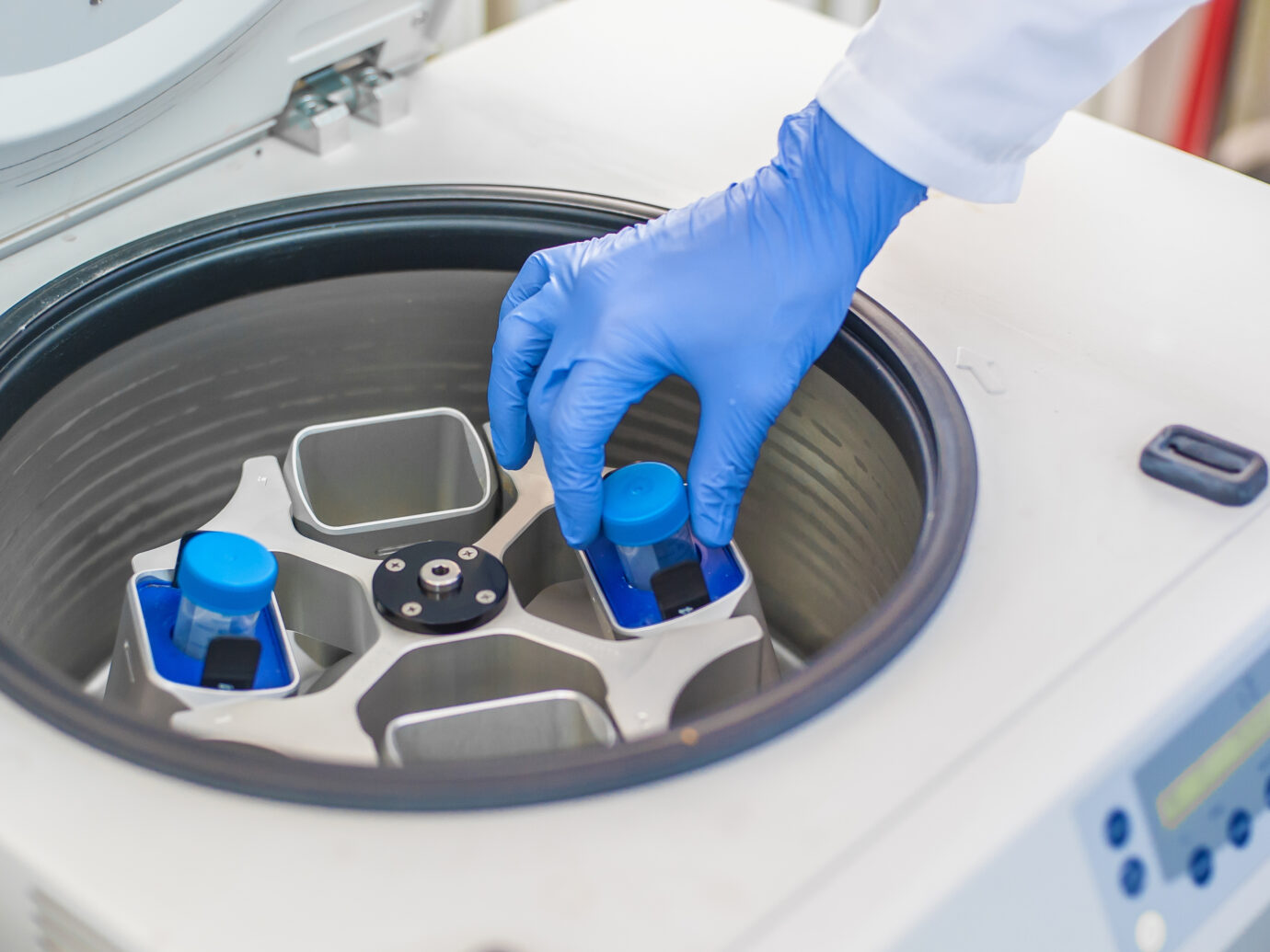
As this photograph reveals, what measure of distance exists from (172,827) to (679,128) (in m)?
0.90

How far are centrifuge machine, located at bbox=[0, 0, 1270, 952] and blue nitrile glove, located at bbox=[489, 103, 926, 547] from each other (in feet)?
0.21

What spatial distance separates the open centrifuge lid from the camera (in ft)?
3.19

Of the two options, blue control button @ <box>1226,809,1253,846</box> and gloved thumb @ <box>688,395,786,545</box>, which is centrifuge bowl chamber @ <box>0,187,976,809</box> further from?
blue control button @ <box>1226,809,1253,846</box>

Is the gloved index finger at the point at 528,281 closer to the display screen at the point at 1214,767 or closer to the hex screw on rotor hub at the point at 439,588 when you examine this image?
the hex screw on rotor hub at the point at 439,588

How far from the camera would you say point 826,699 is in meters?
0.73

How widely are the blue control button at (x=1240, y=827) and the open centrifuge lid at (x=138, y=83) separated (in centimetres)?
98

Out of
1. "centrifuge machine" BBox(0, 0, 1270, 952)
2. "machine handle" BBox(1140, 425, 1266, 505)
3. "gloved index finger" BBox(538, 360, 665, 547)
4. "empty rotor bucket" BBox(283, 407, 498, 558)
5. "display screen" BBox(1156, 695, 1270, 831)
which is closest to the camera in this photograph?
"centrifuge machine" BBox(0, 0, 1270, 952)

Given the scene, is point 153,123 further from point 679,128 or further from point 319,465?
point 679,128

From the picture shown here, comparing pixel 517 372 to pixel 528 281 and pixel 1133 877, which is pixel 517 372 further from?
pixel 1133 877

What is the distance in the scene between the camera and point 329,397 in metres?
1.23

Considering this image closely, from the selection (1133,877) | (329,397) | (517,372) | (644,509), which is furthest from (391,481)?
Answer: (1133,877)

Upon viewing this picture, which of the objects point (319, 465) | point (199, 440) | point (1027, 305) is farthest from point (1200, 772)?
point (199, 440)

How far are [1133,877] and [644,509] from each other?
424mm

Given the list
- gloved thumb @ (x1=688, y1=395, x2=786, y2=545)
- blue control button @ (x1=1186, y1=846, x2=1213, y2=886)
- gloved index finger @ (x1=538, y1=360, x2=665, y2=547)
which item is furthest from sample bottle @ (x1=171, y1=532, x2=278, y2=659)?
blue control button @ (x1=1186, y1=846, x2=1213, y2=886)
